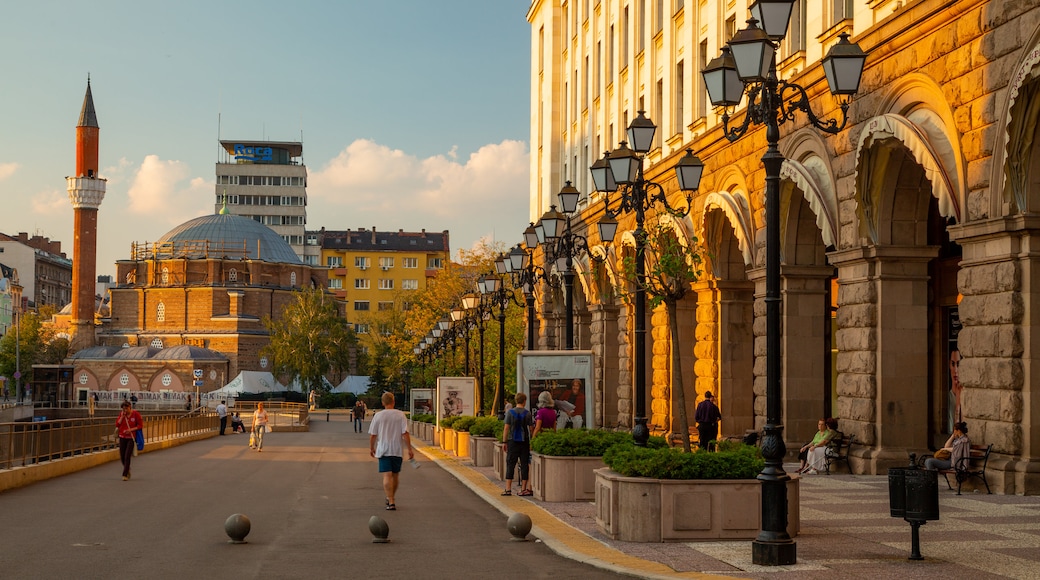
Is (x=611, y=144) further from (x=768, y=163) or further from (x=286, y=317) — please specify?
(x=286, y=317)

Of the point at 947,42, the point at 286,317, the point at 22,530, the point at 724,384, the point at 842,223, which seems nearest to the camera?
the point at 22,530

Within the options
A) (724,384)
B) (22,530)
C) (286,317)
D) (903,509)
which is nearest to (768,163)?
(903,509)

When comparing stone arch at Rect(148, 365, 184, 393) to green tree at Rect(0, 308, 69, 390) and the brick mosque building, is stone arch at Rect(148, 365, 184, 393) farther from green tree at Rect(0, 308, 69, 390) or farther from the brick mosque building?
green tree at Rect(0, 308, 69, 390)

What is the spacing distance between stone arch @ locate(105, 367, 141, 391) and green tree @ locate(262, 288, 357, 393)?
1248 cm

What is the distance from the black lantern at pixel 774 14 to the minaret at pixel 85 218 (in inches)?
4390

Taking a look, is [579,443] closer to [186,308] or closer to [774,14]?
[774,14]

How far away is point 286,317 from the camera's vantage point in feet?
408

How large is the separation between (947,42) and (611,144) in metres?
25.7

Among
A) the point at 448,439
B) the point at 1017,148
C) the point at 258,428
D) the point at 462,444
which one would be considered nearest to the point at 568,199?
the point at 1017,148

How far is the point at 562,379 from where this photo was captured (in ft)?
75.9

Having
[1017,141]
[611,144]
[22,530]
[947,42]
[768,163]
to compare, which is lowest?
[22,530]

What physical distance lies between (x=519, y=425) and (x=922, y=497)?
32.4ft

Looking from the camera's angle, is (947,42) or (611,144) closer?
(947,42)

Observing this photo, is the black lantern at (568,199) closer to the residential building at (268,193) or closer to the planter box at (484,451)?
the planter box at (484,451)
